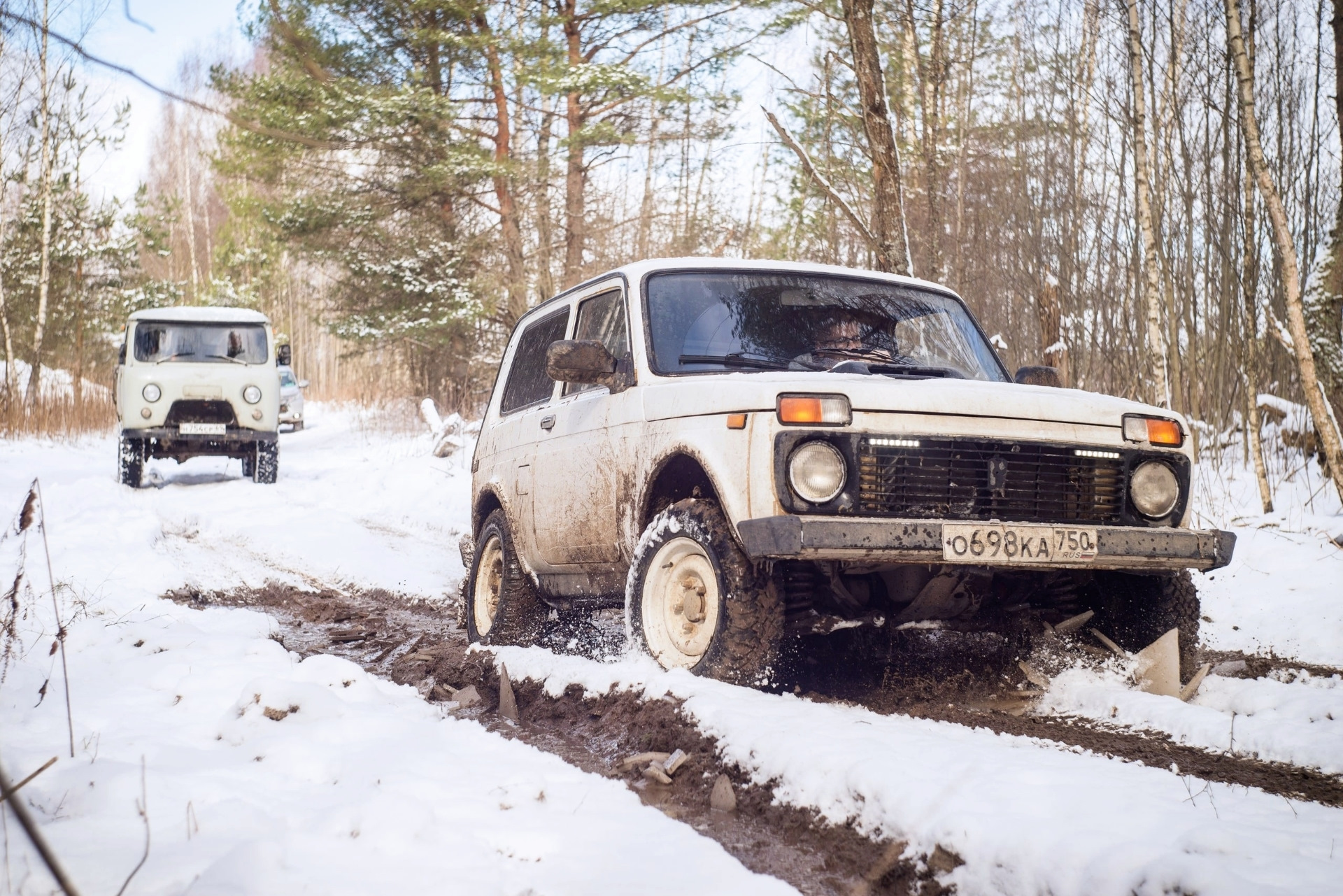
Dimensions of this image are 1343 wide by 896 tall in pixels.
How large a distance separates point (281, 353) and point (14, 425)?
304 inches

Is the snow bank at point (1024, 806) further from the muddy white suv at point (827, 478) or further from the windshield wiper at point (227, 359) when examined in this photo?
the windshield wiper at point (227, 359)

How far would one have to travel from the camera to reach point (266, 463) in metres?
16.2

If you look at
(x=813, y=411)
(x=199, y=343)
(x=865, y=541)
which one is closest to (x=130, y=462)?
(x=199, y=343)

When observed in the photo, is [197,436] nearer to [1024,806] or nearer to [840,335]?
[840,335]

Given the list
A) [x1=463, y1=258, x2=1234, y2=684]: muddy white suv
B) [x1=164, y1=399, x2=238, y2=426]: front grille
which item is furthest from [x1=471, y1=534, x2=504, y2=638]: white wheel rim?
[x1=164, y1=399, x2=238, y2=426]: front grille

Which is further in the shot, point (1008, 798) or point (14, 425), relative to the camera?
point (14, 425)

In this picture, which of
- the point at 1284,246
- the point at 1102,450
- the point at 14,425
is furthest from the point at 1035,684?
the point at 14,425

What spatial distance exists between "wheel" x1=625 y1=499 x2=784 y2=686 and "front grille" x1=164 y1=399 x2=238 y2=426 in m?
12.8

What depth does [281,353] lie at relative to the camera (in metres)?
16.2

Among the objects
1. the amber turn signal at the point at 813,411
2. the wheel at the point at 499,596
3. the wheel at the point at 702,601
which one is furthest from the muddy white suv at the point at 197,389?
the amber turn signal at the point at 813,411

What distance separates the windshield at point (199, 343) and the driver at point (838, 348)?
13.1m

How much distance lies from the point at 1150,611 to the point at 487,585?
357 centimetres

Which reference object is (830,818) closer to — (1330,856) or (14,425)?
(1330,856)

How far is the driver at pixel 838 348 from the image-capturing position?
486 cm
